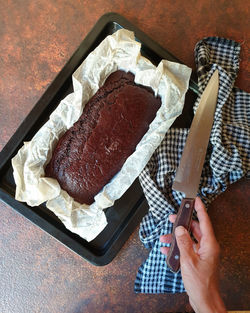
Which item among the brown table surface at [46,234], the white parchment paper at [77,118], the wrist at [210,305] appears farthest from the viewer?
the brown table surface at [46,234]

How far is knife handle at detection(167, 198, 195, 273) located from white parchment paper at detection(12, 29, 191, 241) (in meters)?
0.16

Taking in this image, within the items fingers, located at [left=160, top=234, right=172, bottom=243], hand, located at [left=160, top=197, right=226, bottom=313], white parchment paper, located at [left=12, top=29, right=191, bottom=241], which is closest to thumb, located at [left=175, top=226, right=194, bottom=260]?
hand, located at [left=160, top=197, right=226, bottom=313]

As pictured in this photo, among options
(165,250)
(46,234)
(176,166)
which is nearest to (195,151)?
(176,166)

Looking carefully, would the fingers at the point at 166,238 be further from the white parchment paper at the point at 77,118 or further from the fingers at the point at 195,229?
the white parchment paper at the point at 77,118

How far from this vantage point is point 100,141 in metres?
0.82

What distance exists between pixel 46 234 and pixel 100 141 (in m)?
0.37

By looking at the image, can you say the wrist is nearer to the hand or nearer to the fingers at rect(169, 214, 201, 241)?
the hand

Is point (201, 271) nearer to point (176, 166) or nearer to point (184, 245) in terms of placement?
point (184, 245)

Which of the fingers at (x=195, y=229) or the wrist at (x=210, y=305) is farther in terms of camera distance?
the fingers at (x=195, y=229)

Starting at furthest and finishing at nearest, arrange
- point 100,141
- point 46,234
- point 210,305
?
point 46,234
point 100,141
point 210,305

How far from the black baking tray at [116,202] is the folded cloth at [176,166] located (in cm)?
5

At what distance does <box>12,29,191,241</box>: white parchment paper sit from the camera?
81 centimetres

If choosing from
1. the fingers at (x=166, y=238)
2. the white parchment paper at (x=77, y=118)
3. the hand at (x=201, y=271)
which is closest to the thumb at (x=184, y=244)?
the hand at (x=201, y=271)

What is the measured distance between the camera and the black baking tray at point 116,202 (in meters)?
0.85
